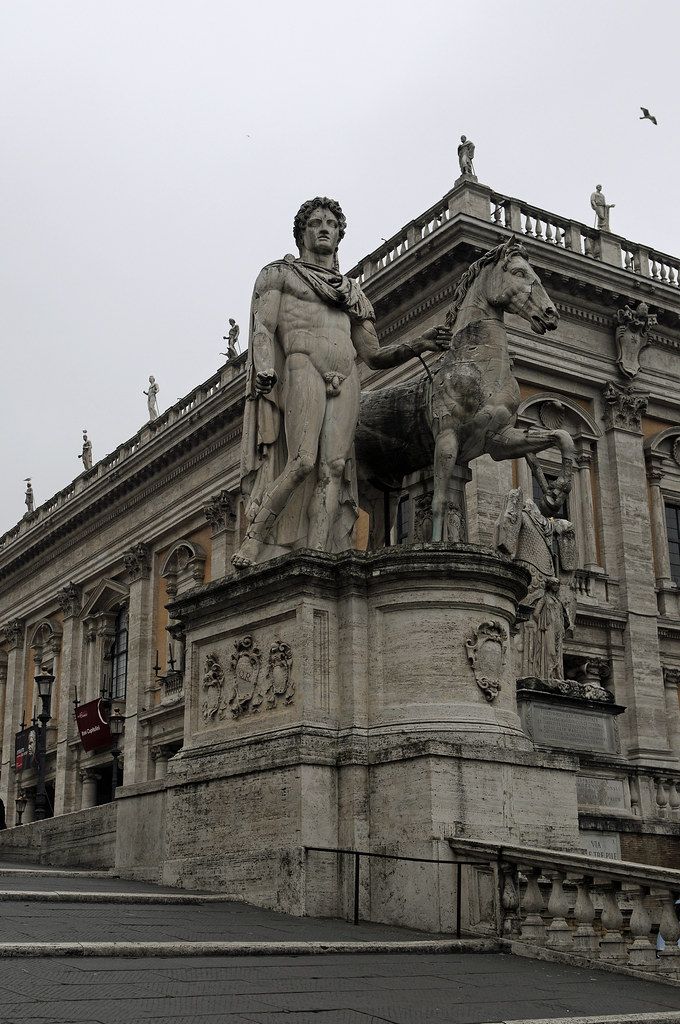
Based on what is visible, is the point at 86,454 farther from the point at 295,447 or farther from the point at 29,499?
the point at 295,447

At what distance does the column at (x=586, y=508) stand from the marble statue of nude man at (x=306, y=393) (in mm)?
19297

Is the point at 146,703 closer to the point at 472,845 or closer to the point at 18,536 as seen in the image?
the point at 18,536

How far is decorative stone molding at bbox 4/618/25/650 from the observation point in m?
53.1

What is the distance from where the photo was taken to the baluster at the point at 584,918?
7371 millimetres

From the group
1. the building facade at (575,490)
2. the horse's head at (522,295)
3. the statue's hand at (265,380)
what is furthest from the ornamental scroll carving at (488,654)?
the building facade at (575,490)

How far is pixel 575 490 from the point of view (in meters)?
30.3

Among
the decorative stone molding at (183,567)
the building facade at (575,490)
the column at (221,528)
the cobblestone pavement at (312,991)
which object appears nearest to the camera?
the cobblestone pavement at (312,991)

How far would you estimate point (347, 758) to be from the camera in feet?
29.3

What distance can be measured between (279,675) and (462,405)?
3.38 m

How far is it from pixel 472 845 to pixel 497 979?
1619 millimetres

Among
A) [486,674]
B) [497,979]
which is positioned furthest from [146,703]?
[497,979]

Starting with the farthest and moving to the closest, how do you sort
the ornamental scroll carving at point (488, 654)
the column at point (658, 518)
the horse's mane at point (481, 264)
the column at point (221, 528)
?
1. the column at point (221, 528)
2. the column at point (658, 518)
3. the horse's mane at point (481, 264)
4. the ornamental scroll carving at point (488, 654)

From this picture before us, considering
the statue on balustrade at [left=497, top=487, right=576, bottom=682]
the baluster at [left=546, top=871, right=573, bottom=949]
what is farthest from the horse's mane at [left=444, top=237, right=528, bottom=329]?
the statue on balustrade at [left=497, top=487, right=576, bottom=682]

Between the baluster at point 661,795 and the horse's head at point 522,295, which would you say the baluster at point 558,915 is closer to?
the horse's head at point 522,295
